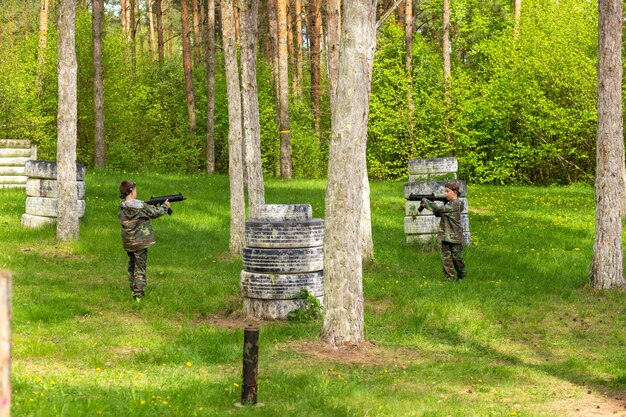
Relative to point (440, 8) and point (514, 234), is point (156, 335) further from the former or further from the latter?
point (440, 8)

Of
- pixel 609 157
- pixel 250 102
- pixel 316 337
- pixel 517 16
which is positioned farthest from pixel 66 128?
pixel 517 16

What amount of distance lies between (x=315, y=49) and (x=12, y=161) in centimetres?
2071

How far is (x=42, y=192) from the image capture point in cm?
2038

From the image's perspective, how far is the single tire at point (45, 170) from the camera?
797 inches

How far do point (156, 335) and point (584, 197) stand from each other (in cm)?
2236

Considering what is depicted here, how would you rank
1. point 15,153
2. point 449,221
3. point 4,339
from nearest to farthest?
point 4,339, point 449,221, point 15,153

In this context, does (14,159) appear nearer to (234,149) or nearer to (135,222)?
(234,149)

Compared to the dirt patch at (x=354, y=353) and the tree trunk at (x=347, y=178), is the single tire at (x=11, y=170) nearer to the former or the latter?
the dirt patch at (x=354, y=353)

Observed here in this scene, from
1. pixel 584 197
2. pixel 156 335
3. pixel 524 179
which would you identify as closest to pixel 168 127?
pixel 524 179

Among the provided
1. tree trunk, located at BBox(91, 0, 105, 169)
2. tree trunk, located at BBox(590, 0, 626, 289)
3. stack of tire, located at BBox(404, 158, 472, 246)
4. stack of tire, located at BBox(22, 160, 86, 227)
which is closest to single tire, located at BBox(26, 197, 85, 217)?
stack of tire, located at BBox(22, 160, 86, 227)

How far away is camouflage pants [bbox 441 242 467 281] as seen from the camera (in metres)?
15.7

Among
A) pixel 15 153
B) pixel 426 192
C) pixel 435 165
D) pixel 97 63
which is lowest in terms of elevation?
pixel 426 192

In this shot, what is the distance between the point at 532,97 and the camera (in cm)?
3772

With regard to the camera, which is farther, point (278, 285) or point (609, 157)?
point (609, 157)
